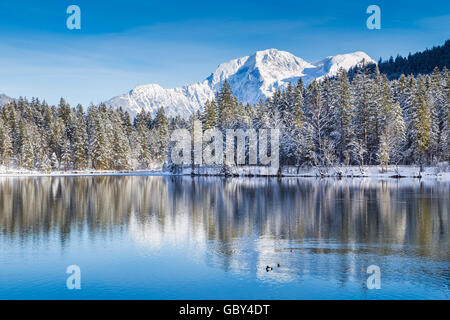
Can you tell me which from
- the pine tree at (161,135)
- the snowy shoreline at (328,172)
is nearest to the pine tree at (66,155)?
the pine tree at (161,135)

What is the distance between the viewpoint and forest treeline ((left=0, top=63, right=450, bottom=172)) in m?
78.8

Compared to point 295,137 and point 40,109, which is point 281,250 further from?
point 40,109

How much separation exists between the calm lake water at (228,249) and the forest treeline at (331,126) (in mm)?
39112

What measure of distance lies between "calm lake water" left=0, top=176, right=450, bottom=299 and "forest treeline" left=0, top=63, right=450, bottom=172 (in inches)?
1540

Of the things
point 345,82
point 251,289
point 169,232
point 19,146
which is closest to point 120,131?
point 19,146

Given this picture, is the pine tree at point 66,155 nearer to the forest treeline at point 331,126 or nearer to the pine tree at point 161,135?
the forest treeline at point 331,126

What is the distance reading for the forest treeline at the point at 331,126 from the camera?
78750mm

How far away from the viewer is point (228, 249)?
23.9 meters

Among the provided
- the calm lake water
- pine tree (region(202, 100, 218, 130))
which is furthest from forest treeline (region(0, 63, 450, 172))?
the calm lake water

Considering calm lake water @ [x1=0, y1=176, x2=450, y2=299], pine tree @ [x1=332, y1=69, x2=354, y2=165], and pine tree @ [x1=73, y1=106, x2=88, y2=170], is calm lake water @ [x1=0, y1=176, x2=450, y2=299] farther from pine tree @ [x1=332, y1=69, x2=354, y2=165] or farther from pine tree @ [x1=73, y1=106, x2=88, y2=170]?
pine tree @ [x1=73, y1=106, x2=88, y2=170]

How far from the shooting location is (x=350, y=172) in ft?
266

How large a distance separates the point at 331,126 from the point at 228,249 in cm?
6716

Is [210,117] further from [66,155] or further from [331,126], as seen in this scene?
[66,155]
